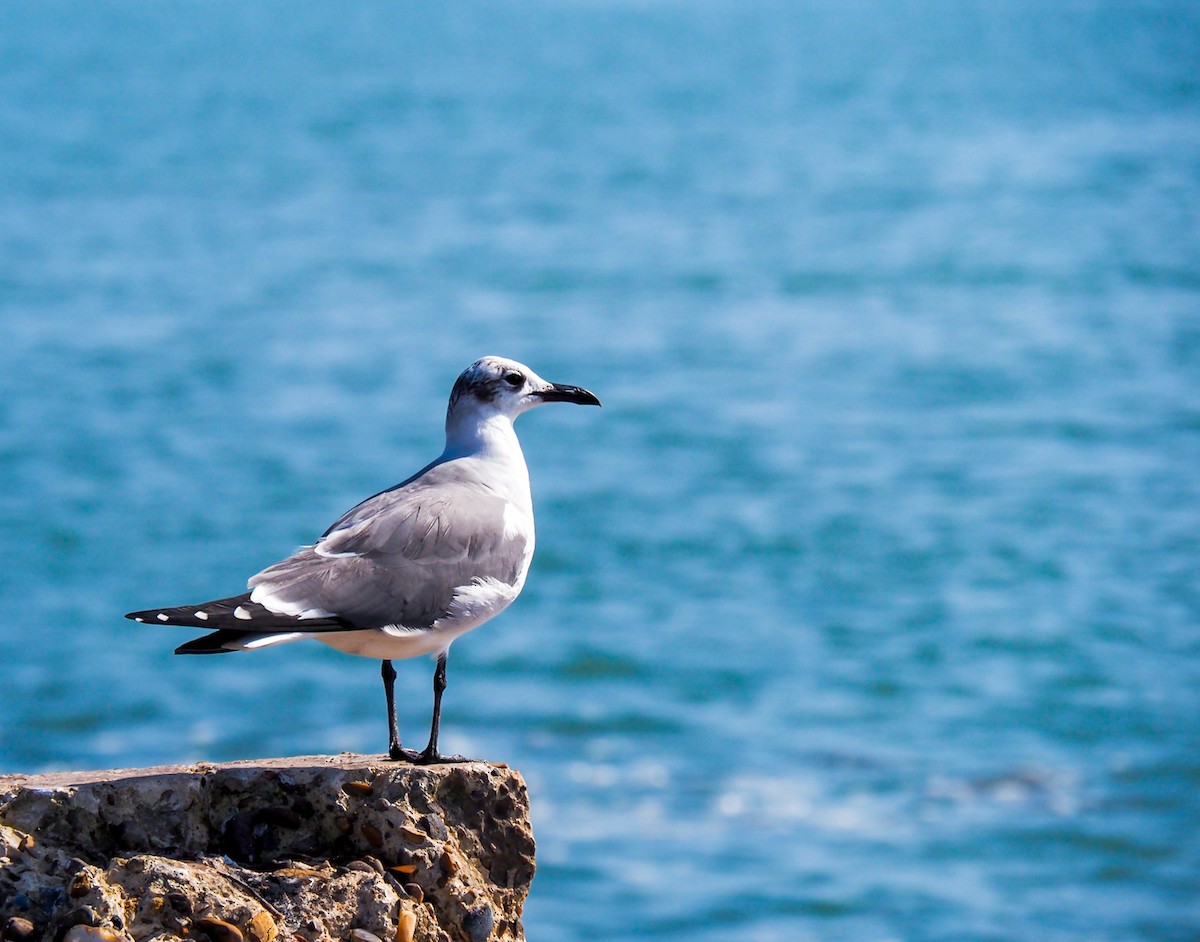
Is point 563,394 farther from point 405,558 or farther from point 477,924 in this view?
→ point 477,924

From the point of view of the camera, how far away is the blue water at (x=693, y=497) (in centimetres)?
1647

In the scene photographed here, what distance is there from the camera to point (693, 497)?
2748cm

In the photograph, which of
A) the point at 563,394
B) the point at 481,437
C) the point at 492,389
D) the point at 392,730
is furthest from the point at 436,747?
the point at 563,394

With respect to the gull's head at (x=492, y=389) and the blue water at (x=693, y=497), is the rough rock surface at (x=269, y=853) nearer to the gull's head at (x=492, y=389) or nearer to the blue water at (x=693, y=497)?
the gull's head at (x=492, y=389)

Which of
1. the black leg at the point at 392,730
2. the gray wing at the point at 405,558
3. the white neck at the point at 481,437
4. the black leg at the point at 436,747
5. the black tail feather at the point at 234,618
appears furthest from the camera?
the white neck at the point at 481,437

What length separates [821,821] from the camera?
1623 centimetres

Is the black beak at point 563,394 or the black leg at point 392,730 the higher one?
the black beak at point 563,394

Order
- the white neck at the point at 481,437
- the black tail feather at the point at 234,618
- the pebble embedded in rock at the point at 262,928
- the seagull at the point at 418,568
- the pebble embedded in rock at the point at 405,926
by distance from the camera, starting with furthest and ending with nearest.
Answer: the white neck at the point at 481,437 < the seagull at the point at 418,568 < the pebble embedded in rock at the point at 405,926 < the black tail feather at the point at 234,618 < the pebble embedded in rock at the point at 262,928

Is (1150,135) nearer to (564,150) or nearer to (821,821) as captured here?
(564,150)

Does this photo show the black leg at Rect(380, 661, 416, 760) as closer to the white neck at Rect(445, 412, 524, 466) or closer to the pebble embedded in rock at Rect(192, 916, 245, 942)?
the white neck at Rect(445, 412, 524, 466)

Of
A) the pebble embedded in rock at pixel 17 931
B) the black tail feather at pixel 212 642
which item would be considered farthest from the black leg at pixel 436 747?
the pebble embedded in rock at pixel 17 931

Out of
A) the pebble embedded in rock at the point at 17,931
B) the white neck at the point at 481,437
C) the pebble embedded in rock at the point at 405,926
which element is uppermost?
the white neck at the point at 481,437

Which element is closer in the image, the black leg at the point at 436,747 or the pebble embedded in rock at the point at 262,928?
the pebble embedded in rock at the point at 262,928

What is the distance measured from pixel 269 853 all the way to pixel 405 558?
109 cm
